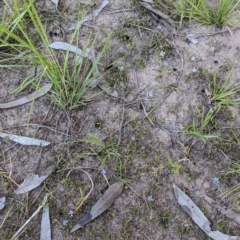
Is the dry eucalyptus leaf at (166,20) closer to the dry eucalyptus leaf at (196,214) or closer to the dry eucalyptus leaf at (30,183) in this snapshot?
the dry eucalyptus leaf at (196,214)

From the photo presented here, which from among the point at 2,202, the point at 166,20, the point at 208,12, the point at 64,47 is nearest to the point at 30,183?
the point at 2,202

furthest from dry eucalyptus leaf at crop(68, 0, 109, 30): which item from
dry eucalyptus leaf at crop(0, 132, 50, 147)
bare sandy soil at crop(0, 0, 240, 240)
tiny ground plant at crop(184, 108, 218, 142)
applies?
tiny ground plant at crop(184, 108, 218, 142)

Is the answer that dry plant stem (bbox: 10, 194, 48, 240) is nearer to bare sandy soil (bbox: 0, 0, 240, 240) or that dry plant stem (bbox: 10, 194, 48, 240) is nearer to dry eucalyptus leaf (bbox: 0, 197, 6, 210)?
bare sandy soil (bbox: 0, 0, 240, 240)

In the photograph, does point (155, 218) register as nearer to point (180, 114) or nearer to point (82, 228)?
point (82, 228)

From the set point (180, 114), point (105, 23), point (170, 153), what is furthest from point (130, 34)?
point (170, 153)

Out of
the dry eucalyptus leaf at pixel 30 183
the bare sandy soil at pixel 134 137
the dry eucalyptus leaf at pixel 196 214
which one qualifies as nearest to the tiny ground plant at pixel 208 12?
the bare sandy soil at pixel 134 137

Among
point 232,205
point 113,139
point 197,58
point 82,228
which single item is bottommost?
point 82,228

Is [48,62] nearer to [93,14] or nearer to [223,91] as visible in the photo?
[93,14]
